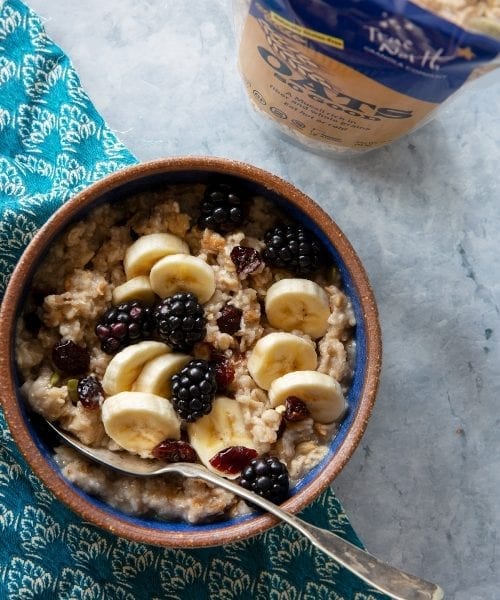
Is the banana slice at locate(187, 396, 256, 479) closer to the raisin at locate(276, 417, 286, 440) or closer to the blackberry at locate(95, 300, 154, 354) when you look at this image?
the raisin at locate(276, 417, 286, 440)

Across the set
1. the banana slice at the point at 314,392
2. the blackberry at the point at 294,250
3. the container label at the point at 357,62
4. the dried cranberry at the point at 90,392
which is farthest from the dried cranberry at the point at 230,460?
the container label at the point at 357,62

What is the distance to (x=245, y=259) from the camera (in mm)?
1368

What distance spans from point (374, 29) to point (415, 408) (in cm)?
80

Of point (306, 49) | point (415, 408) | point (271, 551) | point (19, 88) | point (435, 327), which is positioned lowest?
point (271, 551)

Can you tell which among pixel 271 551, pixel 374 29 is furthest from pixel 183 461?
pixel 374 29

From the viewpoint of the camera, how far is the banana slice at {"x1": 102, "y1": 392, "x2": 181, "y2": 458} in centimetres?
128

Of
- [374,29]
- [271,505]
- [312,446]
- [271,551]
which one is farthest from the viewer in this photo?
[271,551]

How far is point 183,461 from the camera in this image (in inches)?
52.1

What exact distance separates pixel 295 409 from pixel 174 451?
209 mm

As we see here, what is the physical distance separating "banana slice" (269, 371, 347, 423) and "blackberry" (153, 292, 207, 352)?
16cm

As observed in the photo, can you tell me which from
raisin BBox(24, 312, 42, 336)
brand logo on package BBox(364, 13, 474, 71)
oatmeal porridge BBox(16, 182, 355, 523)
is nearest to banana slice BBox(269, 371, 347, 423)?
oatmeal porridge BBox(16, 182, 355, 523)

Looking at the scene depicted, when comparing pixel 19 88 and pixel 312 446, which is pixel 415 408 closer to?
pixel 312 446

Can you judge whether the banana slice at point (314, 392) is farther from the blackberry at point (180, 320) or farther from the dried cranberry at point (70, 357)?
the dried cranberry at point (70, 357)

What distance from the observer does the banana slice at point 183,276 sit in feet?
4.40
